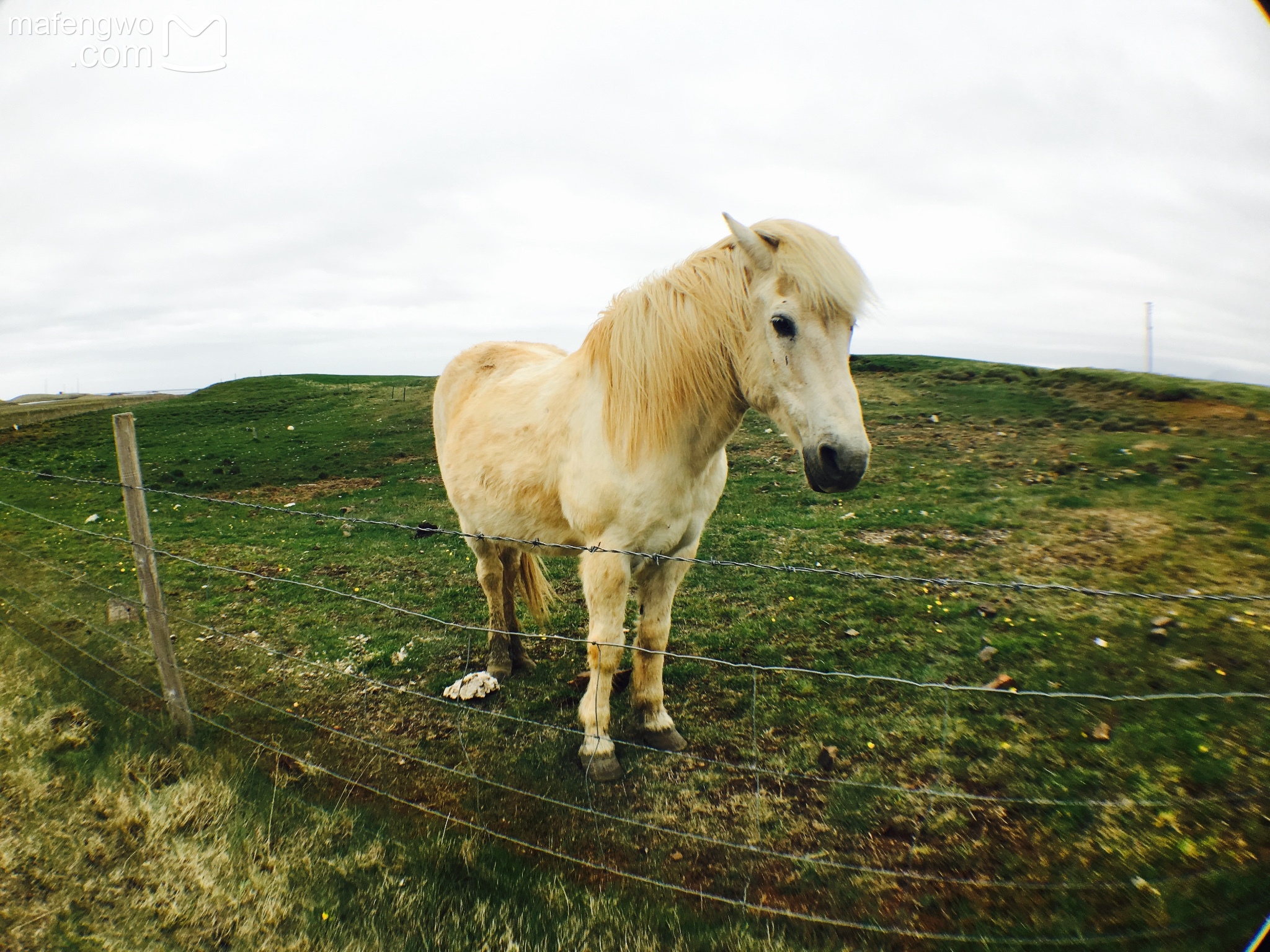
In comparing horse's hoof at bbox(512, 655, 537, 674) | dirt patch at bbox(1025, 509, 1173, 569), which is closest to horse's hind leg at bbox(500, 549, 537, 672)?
horse's hoof at bbox(512, 655, 537, 674)

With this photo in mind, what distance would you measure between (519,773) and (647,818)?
0.92 metres

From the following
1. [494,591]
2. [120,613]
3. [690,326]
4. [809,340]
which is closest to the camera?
[809,340]

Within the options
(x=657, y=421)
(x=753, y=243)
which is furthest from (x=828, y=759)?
(x=753, y=243)

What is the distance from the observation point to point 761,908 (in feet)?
8.31

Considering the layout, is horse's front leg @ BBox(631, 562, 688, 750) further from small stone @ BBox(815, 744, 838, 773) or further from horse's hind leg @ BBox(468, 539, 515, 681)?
horse's hind leg @ BBox(468, 539, 515, 681)

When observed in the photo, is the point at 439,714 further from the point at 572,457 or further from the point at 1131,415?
the point at 1131,415

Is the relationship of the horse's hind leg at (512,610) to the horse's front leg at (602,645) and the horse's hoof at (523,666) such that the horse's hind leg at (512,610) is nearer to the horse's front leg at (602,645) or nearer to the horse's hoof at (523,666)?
the horse's hoof at (523,666)

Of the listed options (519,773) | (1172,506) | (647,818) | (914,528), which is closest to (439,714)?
(519,773)

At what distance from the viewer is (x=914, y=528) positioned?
8.58m

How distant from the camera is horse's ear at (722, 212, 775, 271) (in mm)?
2893

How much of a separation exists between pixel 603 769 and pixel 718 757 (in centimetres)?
80

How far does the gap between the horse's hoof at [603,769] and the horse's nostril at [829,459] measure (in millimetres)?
2376

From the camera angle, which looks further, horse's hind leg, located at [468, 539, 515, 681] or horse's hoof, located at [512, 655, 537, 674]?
horse's hoof, located at [512, 655, 537, 674]

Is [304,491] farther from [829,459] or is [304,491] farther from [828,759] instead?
[829,459]
